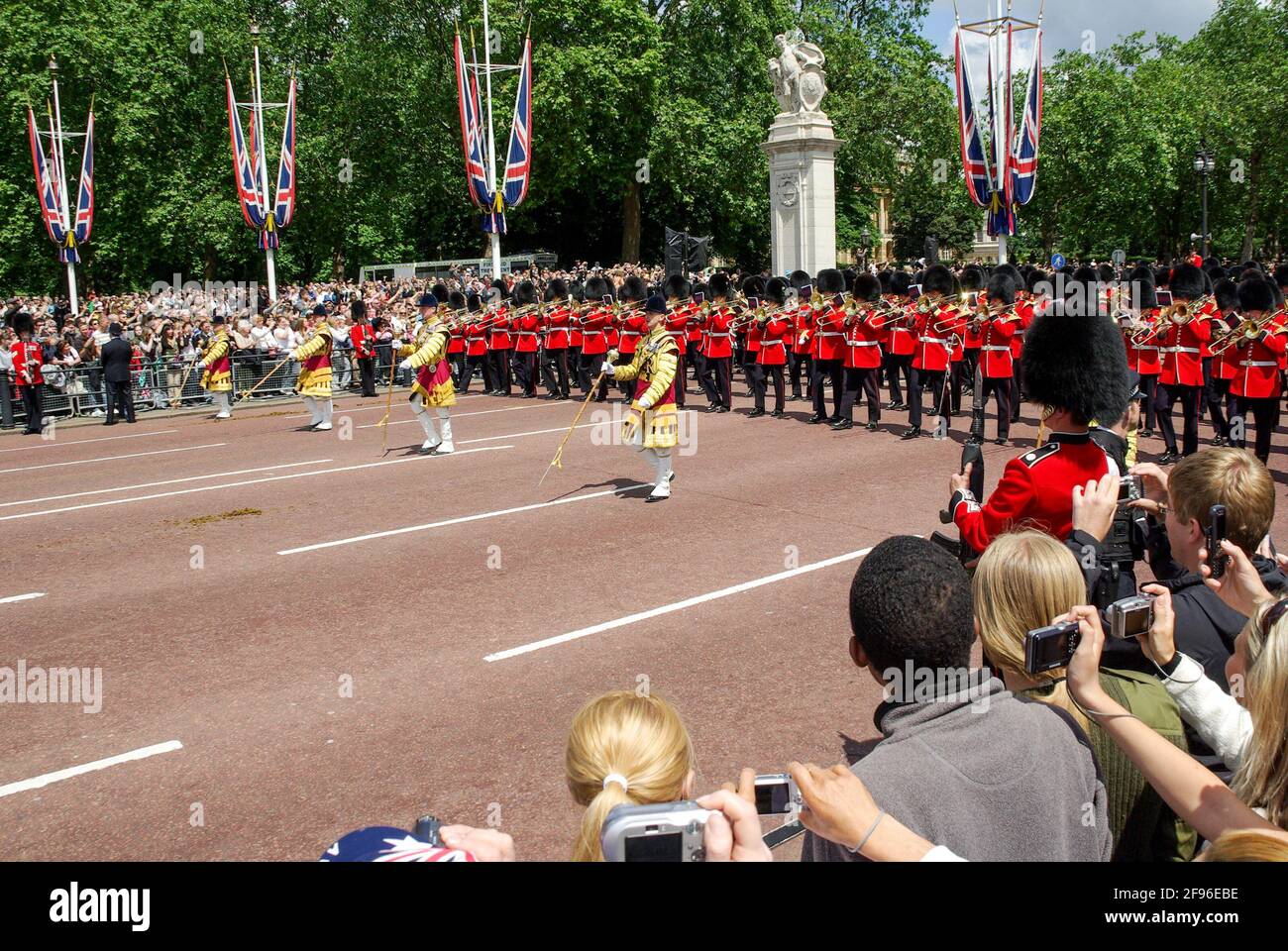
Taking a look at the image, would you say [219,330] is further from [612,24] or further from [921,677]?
[612,24]

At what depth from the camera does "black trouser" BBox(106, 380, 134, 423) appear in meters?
19.5

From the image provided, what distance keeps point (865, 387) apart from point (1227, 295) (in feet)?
14.1

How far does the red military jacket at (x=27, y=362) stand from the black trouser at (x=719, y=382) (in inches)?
425

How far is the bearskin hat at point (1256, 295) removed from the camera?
11695 millimetres

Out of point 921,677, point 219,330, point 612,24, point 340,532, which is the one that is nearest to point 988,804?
point 921,677

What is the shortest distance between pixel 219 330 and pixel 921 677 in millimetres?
19256

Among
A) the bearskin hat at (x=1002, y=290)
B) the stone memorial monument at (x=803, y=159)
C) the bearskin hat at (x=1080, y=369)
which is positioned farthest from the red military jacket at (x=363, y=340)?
the bearskin hat at (x=1080, y=369)

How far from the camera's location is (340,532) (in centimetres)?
1025

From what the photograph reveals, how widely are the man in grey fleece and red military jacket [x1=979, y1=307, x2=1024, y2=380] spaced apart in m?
11.5

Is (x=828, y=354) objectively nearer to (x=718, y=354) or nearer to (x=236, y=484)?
(x=718, y=354)

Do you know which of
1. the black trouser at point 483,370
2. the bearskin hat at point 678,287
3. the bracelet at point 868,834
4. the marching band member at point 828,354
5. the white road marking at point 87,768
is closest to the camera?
the bracelet at point 868,834

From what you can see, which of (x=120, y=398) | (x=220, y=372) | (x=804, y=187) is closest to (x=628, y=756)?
(x=220, y=372)

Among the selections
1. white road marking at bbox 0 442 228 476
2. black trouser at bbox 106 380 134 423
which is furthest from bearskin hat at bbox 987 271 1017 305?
black trouser at bbox 106 380 134 423

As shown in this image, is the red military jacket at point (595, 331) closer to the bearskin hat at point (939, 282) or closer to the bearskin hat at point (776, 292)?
the bearskin hat at point (776, 292)
